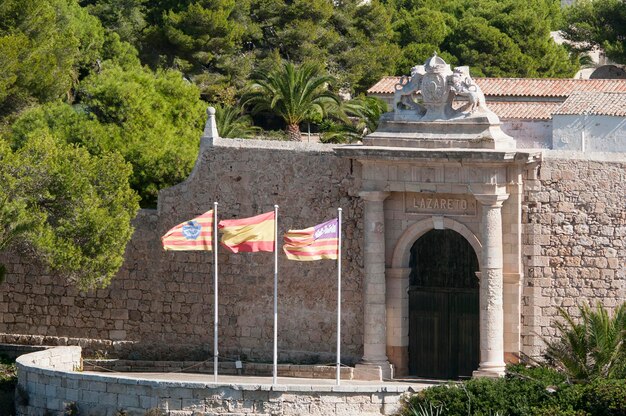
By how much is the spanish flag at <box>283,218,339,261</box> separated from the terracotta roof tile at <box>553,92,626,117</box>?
55.2 ft

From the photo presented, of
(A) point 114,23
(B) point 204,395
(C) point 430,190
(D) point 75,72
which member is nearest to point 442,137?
(C) point 430,190

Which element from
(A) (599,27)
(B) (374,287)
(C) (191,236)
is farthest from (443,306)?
(A) (599,27)

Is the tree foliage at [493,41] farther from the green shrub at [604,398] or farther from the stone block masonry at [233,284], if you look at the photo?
the green shrub at [604,398]

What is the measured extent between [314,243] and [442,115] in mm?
3672

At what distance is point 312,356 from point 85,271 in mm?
5224

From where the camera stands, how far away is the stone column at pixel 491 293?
41.7 metres

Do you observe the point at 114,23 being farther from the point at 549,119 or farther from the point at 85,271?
the point at 85,271

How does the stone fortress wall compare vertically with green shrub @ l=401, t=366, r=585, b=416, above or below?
above

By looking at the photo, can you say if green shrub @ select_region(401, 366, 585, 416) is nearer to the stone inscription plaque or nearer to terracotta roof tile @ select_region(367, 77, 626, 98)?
the stone inscription plaque

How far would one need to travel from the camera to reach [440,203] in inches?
1674

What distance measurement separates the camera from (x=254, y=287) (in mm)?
44812

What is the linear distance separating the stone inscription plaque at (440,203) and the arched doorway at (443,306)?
0.88 metres

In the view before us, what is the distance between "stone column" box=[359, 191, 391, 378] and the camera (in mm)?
42750

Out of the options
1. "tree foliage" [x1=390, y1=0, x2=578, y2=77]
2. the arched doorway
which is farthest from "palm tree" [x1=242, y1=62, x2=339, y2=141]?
"tree foliage" [x1=390, y1=0, x2=578, y2=77]
